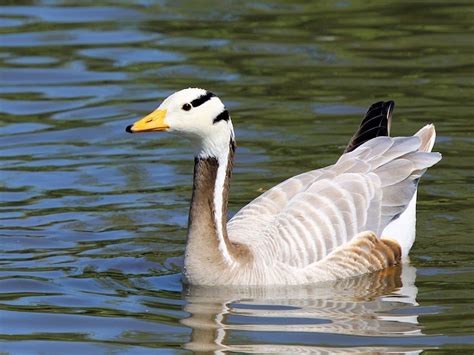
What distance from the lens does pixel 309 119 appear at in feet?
48.0

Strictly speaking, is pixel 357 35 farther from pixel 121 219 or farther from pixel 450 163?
pixel 121 219

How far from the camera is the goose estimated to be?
1005cm

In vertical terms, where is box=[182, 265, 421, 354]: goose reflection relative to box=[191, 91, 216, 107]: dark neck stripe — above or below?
below

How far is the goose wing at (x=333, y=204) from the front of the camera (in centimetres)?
1068

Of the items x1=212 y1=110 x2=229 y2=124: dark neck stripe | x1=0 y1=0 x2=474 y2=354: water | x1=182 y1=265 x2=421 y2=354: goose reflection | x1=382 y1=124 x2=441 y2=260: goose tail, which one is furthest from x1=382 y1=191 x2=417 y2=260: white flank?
x1=212 y1=110 x2=229 y2=124: dark neck stripe

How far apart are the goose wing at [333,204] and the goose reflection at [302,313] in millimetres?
374

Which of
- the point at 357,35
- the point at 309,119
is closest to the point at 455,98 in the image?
the point at 309,119

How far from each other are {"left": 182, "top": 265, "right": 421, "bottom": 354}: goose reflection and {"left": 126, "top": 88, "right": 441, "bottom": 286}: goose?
0.49ft

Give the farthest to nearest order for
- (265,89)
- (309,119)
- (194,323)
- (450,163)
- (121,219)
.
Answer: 1. (265,89)
2. (309,119)
3. (450,163)
4. (121,219)
5. (194,323)

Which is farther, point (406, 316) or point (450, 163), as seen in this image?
point (450, 163)

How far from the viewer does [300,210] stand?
10859 mm

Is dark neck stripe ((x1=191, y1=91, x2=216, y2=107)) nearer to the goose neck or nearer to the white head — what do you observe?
the white head

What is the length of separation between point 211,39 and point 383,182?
681cm

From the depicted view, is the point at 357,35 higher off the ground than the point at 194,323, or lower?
higher
